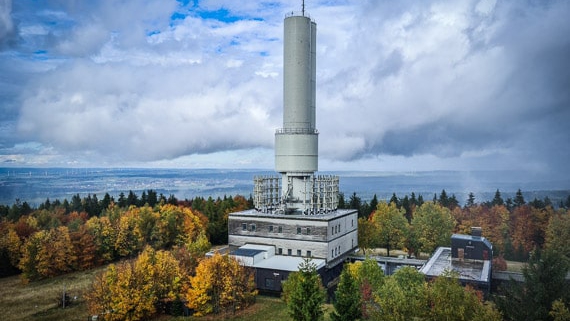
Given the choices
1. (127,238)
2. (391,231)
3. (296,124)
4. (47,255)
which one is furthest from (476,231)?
(47,255)

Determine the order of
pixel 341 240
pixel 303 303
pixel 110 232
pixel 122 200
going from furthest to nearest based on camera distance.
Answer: pixel 122 200 → pixel 110 232 → pixel 341 240 → pixel 303 303

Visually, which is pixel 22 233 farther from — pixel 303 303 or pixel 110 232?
pixel 303 303

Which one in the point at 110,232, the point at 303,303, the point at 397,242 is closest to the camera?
the point at 303,303

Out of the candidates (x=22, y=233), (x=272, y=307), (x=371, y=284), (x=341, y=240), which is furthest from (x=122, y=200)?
(x=371, y=284)

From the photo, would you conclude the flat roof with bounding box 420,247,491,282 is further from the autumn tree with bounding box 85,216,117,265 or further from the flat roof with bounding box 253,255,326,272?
the autumn tree with bounding box 85,216,117,265

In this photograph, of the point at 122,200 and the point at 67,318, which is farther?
the point at 122,200

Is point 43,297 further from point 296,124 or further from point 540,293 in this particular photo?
point 540,293
